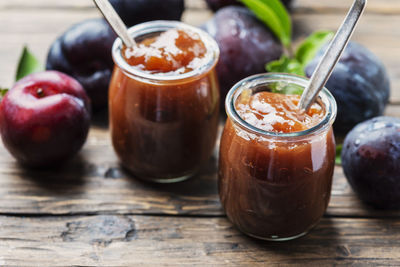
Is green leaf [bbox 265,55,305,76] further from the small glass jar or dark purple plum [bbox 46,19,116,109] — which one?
dark purple plum [bbox 46,19,116,109]

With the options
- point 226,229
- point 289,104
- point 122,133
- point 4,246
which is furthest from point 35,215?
point 289,104

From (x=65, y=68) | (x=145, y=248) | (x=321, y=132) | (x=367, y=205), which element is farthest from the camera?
(x=65, y=68)

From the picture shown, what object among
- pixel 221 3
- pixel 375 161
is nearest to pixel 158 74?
pixel 375 161

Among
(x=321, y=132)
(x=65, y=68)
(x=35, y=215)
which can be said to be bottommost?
(x=35, y=215)

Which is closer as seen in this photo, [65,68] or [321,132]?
[321,132]

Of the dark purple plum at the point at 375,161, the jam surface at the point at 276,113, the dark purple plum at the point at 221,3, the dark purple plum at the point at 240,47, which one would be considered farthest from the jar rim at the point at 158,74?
the dark purple plum at the point at 221,3

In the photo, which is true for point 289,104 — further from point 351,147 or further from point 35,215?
point 35,215

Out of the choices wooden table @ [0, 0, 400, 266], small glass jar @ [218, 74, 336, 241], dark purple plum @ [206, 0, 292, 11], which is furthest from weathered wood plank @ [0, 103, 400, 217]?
dark purple plum @ [206, 0, 292, 11]

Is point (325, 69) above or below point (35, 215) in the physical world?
above

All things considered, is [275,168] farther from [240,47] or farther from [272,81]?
[240,47]
